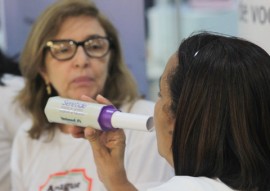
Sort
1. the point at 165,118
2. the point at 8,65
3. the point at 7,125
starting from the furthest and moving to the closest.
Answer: the point at 8,65 → the point at 7,125 → the point at 165,118

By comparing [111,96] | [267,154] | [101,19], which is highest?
[101,19]

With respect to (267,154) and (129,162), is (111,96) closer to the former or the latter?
(129,162)

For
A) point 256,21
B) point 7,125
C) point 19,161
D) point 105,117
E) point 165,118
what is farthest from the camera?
point 7,125

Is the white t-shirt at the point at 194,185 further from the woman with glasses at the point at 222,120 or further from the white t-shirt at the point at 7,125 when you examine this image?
the white t-shirt at the point at 7,125

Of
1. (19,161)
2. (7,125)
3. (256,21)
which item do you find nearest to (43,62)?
(19,161)

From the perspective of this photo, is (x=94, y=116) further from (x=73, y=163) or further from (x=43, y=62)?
(x=43, y=62)

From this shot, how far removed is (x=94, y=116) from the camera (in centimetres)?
134

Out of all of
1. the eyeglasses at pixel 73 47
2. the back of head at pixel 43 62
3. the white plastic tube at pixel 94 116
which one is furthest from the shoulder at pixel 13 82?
the white plastic tube at pixel 94 116

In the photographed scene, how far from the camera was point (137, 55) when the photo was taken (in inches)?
Answer: 92.4

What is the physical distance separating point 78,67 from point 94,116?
509mm

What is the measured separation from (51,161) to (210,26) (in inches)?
68.1

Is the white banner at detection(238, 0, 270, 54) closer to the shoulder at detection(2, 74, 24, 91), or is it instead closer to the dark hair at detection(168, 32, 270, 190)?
the dark hair at detection(168, 32, 270, 190)

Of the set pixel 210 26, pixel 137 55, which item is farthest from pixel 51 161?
pixel 210 26

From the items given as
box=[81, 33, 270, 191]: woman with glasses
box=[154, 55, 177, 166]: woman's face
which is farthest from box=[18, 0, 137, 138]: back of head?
box=[81, 33, 270, 191]: woman with glasses
